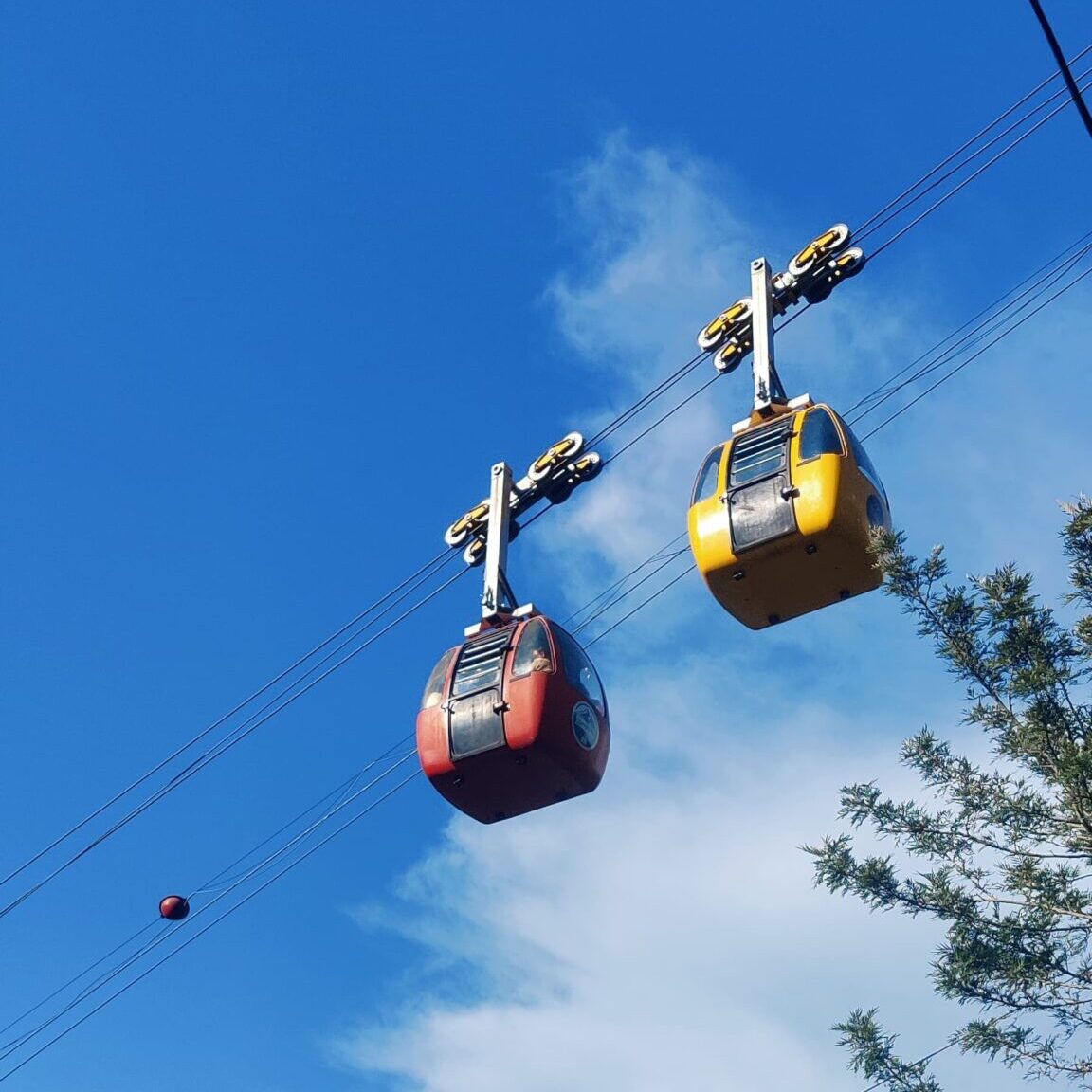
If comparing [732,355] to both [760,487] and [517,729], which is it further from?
[517,729]

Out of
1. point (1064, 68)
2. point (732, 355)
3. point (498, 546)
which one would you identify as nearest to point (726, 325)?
point (732, 355)

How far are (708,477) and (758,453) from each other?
48cm

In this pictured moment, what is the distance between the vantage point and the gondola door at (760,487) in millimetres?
16250

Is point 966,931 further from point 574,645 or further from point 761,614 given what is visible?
point 574,645

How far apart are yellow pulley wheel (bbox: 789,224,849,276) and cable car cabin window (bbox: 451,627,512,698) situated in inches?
177

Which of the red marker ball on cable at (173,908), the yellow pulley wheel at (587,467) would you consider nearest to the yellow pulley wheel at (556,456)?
the yellow pulley wheel at (587,467)

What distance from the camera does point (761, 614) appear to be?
1661cm

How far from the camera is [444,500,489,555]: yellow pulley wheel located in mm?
20609

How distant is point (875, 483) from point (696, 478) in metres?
1.54

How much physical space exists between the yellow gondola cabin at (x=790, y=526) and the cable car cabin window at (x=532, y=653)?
5.67ft

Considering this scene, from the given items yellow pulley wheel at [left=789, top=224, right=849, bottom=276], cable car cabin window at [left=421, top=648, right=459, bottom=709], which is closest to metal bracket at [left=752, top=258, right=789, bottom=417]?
yellow pulley wheel at [left=789, top=224, right=849, bottom=276]

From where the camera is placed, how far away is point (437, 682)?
17.9m

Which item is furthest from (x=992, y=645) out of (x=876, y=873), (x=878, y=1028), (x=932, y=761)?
(x=878, y=1028)

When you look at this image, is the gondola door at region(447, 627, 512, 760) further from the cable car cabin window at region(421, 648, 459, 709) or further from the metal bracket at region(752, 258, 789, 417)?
the metal bracket at region(752, 258, 789, 417)
